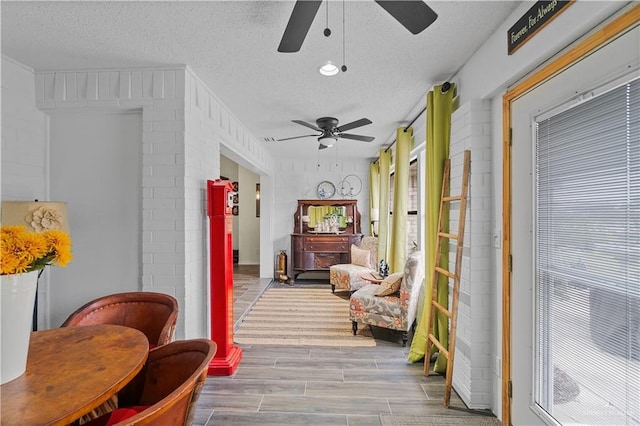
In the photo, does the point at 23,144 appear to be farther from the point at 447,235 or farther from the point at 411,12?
the point at 447,235

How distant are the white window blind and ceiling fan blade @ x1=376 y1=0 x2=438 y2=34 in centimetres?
81

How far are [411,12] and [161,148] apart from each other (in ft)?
6.84

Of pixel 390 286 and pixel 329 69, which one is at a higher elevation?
pixel 329 69

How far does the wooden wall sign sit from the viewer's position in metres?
1.53

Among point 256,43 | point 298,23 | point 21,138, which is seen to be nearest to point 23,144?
point 21,138

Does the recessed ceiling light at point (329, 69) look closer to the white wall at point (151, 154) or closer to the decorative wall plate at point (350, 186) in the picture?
the white wall at point (151, 154)

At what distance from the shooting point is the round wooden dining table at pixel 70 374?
0.98 m

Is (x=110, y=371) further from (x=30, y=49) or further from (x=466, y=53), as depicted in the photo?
(x=466, y=53)

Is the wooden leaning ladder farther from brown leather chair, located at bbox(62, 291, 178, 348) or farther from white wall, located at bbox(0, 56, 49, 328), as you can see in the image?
white wall, located at bbox(0, 56, 49, 328)

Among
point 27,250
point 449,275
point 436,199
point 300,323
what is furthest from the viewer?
point 300,323

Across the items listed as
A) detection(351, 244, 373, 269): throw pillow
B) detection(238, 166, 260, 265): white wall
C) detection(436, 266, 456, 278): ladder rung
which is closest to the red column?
detection(436, 266, 456, 278): ladder rung

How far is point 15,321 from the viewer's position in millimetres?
1137

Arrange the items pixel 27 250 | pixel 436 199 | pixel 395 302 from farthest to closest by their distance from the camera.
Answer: pixel 395 302
pixel 436 199
pixel 27 250

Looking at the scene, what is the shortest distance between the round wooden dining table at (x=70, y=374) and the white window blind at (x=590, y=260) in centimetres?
192
